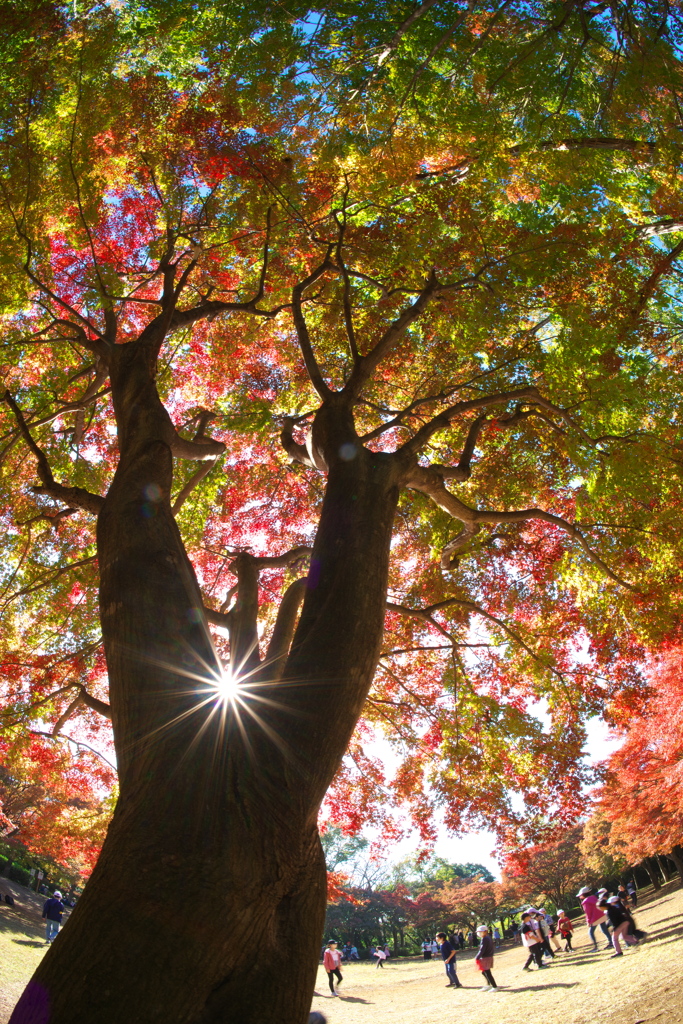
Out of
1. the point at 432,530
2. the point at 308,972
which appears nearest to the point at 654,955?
the point at 432,530

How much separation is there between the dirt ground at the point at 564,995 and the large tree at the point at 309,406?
177cm

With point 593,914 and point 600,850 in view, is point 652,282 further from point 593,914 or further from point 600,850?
point 600,850

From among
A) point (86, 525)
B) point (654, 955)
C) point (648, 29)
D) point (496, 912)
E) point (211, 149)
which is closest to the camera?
point (648, 29)

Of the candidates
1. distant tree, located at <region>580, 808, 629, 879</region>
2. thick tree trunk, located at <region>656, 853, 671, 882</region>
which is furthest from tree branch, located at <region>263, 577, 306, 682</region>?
thick tree trunk, located at <region>656, 853, 671, 882</region>

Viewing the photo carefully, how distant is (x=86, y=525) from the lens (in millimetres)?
7539

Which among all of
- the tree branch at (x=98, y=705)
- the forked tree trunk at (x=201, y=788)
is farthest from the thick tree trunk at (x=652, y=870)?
the forked tree trunk at (x=201, y=788)

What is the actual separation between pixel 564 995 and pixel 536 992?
1.11 metres

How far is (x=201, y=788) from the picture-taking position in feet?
8.21

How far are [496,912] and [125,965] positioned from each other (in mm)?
39939

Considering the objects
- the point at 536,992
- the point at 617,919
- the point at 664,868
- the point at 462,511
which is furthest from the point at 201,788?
the point at 664,868

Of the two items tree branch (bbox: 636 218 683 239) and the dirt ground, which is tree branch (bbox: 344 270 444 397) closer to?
tree branch (bbox: 636 218 683 239)

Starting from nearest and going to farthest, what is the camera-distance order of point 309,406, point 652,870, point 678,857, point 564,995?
point 564,995
point 309,406
point 678,857
point 652,870

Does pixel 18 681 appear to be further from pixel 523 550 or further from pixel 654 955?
pixel 654 955

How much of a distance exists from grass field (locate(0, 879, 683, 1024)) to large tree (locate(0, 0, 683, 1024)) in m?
1.82
